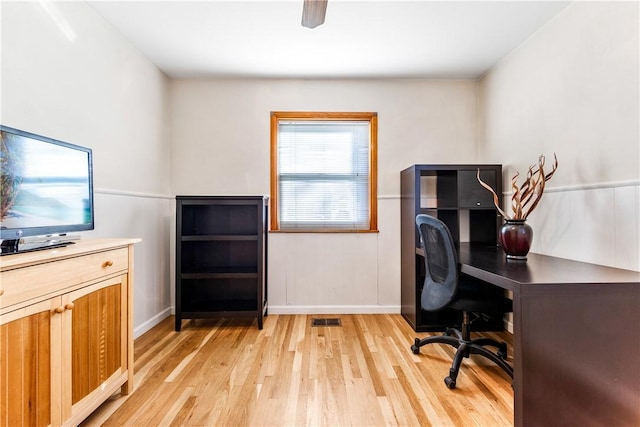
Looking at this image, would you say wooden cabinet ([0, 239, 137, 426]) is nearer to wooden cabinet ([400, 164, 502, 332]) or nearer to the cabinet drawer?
the cabinet drawer

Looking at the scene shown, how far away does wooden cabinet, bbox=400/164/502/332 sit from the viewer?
2.70 metres

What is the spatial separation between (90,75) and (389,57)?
2.28 metres

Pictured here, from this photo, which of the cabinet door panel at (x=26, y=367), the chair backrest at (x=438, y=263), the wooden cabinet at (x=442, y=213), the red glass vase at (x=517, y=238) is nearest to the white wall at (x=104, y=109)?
the cabinet door panel at (x=26, y=367)

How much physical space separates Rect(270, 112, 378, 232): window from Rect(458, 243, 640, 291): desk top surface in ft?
4.49

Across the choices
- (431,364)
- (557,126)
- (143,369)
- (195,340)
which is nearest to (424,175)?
(557,126)

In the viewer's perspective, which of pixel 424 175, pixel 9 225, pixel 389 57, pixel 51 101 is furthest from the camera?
pixel 424 175

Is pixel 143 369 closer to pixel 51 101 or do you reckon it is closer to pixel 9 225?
pixel 9 225

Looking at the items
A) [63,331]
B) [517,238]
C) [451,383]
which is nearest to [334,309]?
[451,383]

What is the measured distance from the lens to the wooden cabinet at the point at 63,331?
43.6 inches

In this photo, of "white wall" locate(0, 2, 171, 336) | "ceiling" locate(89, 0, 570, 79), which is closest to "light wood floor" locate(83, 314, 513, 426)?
"white wall" locate(0, 2, 171, 336)

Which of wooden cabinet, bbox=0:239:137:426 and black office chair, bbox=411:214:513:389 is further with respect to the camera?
black office chair, bbox=411:214:513:389

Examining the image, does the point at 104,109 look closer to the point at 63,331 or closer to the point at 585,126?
the point at 63,331

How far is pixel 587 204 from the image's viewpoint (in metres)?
1.94

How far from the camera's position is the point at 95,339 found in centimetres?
150
